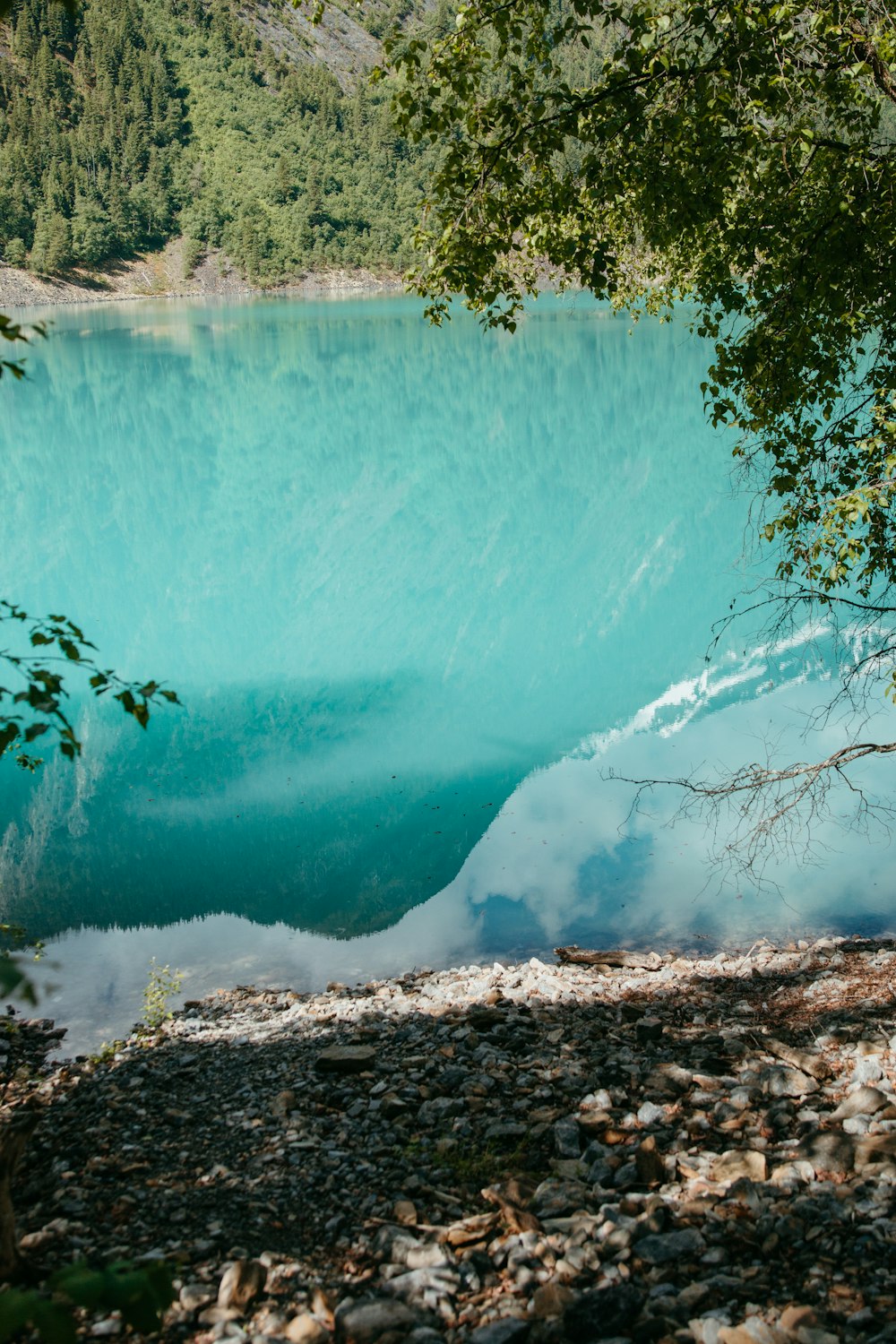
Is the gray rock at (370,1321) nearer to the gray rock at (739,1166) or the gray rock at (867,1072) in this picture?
the gray rock at (739,1166)

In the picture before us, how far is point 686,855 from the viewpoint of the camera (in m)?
11.4

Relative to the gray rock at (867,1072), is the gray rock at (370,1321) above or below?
below

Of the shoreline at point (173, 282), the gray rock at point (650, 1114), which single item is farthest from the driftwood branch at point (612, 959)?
the shoreline at point (173, 282)

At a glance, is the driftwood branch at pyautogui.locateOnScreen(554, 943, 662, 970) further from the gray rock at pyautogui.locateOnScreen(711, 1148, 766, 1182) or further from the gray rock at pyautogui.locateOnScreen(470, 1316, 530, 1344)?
the gray rock at pyautogui.locateOnScreen(470, 1316, 530, 1344)

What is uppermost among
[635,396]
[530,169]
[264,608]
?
[635,396]

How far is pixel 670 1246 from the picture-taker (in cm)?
397

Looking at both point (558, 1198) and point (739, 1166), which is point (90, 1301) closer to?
point (558, 1198)

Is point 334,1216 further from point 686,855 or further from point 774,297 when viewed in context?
point 686,855

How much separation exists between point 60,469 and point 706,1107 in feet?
119

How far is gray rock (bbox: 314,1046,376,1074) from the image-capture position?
615 cm

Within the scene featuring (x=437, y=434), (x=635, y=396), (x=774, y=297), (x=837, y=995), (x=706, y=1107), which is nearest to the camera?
(x=706, y=1107)

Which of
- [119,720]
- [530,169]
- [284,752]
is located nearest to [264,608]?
[119,720]

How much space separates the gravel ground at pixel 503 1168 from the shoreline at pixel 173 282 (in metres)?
143

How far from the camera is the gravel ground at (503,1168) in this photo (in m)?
3.70
